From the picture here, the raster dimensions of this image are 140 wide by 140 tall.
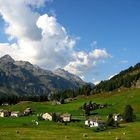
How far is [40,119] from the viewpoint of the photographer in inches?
7293

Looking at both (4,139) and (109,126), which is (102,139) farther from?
(109,126)

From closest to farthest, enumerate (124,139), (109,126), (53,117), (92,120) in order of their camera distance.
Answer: (124,139)
(109,126)
(92,120)
(53,117)

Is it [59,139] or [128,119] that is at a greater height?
[128,119]

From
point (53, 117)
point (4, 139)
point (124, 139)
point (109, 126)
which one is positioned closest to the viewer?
point (4, 139)

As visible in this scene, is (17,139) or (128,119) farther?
(128,119)

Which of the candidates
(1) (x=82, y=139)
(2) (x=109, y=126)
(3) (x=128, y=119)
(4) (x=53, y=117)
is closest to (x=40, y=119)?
(4) (x=53, y=117)

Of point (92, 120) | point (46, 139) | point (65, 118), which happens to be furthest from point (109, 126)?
point (46, 139)

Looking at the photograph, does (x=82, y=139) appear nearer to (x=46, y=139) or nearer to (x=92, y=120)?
(x=46, y=139)

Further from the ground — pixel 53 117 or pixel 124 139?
pixel 53 117

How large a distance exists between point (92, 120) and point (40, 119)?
31154 millimetres

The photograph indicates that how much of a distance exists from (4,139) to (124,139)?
25839 mm

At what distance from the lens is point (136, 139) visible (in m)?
81.8

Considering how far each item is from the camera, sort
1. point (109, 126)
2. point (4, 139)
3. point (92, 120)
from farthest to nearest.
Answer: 1. point (92, 120)
2. point (109, 126)
3. point (4, 139)

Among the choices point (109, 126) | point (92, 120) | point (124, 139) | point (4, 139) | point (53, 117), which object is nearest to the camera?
point (4, 139)
